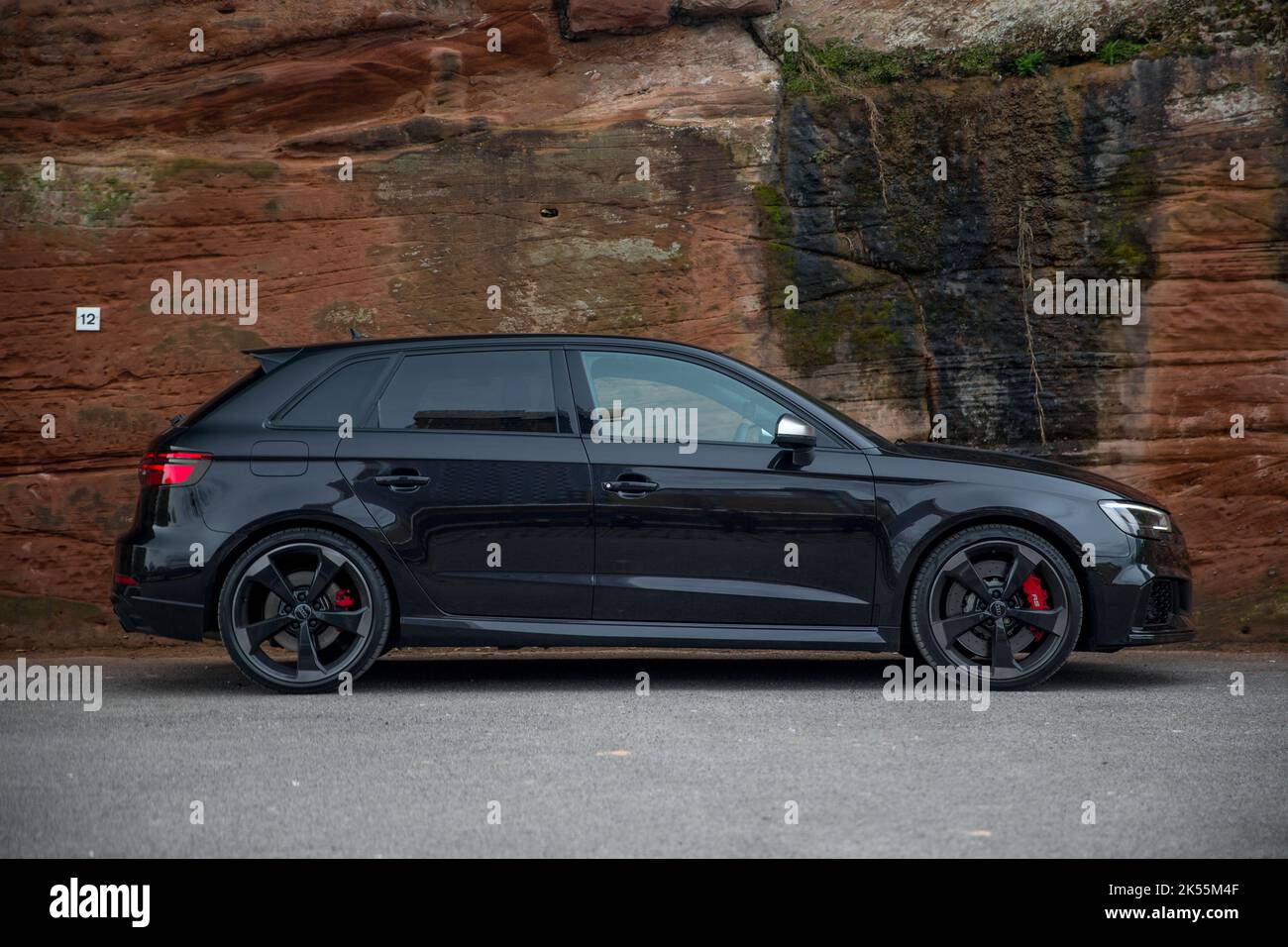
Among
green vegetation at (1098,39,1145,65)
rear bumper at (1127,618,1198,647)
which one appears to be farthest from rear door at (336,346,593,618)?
green vegetation at (1098,39,1145,65)

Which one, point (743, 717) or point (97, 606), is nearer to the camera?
point (743, 717)

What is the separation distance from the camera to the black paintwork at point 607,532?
679cm

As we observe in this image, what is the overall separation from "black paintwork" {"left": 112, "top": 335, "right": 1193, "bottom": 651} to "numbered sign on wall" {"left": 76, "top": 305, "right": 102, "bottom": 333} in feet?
11.6

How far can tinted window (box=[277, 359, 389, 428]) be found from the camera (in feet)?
23.0

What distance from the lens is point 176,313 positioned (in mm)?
10078

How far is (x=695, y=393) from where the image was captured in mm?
7035

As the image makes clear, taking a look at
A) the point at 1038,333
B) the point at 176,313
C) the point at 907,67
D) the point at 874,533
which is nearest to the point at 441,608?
the point at 874,533

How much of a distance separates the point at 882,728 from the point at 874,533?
48.1 inches

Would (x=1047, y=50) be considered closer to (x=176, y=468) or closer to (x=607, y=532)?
(x=607, y=532)

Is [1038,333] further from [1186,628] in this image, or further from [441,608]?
[441,608]

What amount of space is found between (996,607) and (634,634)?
1.64m

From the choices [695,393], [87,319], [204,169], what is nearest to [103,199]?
[204,169]

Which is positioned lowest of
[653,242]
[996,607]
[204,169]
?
[996,607]

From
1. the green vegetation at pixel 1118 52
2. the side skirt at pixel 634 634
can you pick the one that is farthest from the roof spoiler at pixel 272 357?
the green vegetation at pixel 1118 52
